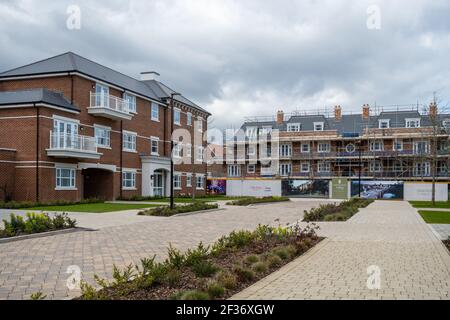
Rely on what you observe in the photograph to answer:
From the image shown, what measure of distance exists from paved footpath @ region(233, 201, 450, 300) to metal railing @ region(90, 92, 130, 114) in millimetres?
23200

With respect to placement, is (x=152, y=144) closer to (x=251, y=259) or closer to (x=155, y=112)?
(x=155, y=112)

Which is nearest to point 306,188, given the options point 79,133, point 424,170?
point 424,170

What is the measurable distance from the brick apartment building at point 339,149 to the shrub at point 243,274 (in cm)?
4517

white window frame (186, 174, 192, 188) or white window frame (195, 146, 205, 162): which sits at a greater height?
white window frame (195, 146, 205, 162)

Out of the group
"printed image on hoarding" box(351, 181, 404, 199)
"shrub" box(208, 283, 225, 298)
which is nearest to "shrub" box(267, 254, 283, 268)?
"shrub" box(208, 283, 225, 298)

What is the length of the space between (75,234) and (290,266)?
7924mm

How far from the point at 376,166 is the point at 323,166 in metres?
6.71

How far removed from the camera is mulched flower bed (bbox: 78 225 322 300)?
653cm

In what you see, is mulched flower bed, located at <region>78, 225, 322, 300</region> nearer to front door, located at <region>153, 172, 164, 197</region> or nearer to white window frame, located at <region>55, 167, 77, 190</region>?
white window frame, located at <region>55, 167, 77, 190</region>

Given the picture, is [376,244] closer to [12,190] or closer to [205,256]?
[205,256]

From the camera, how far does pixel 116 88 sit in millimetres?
35812

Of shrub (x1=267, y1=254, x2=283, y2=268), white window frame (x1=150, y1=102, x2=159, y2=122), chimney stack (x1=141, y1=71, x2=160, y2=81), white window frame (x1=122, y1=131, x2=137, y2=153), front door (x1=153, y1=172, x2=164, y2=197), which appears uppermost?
chimney stack (x1=141, y1=71, x2=160, y2=81)
